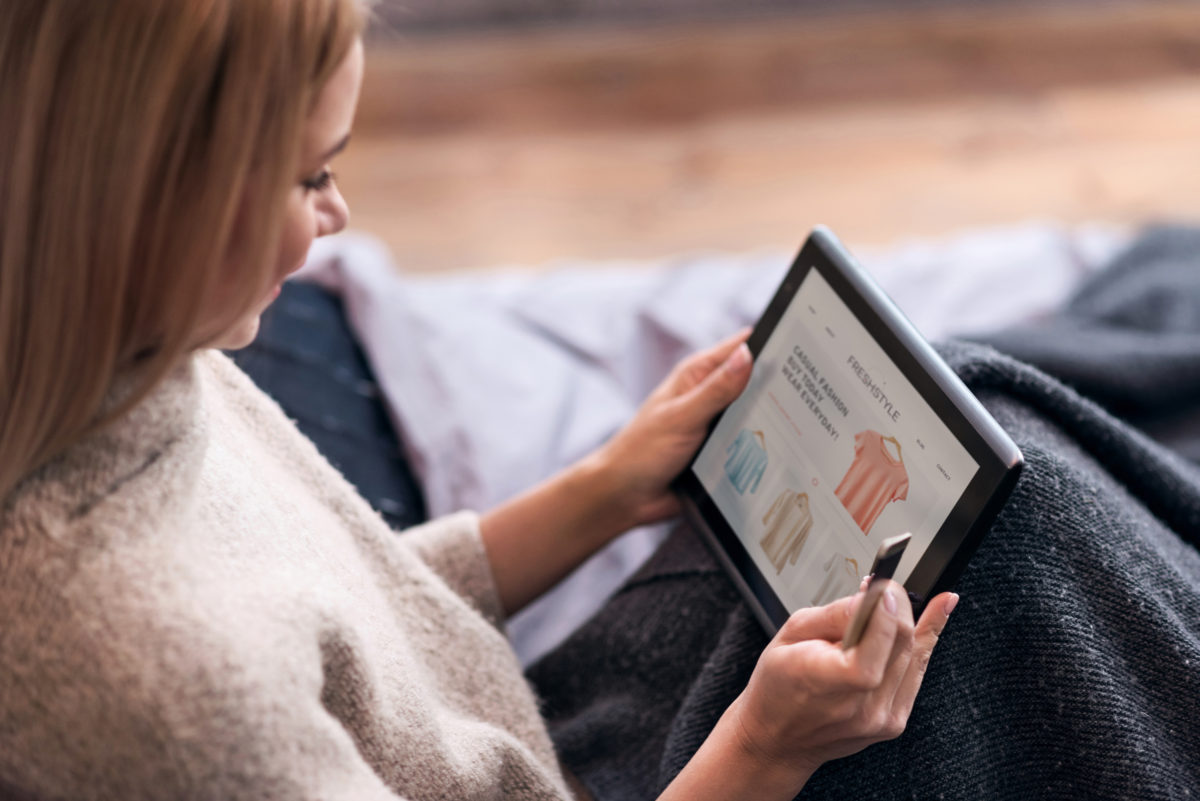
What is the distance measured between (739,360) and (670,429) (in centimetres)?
8

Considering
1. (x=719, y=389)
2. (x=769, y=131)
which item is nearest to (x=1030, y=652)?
(x=719, y=389)

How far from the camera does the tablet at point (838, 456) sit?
558mm

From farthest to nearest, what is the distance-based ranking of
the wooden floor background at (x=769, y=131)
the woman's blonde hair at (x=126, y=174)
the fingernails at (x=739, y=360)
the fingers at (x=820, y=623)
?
1. the wooden floor background at (x=769, y=131)
2. the fingernails at (x=739, y=360)
3. the fingers at (x=820, y=623)
4. the woman's blonde hair at (x=126, y=174)

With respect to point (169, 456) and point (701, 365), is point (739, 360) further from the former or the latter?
point (169, 456)

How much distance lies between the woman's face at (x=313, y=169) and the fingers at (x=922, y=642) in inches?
14.7

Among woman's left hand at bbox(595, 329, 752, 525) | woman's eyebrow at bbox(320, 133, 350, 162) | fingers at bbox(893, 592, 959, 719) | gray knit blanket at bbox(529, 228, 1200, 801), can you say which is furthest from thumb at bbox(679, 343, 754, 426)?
woman's eyebrow at bbox(320, 133, 350, 162)

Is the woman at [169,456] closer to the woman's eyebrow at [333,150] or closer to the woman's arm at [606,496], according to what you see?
the woman's eyebrow at [333,150]

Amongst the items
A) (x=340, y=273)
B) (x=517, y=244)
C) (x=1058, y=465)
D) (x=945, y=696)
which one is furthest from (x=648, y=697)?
(x=517, y=244)

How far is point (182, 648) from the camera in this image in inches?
17.7

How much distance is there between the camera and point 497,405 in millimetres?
1079

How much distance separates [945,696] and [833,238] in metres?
0.29

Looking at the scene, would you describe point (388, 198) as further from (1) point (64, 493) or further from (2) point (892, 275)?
(1) point (64, 493)

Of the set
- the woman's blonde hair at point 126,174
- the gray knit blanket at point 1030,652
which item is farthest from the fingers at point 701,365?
the woman's blonde hair at point 126,174

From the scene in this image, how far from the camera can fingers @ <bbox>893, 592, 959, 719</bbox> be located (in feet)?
1.81
